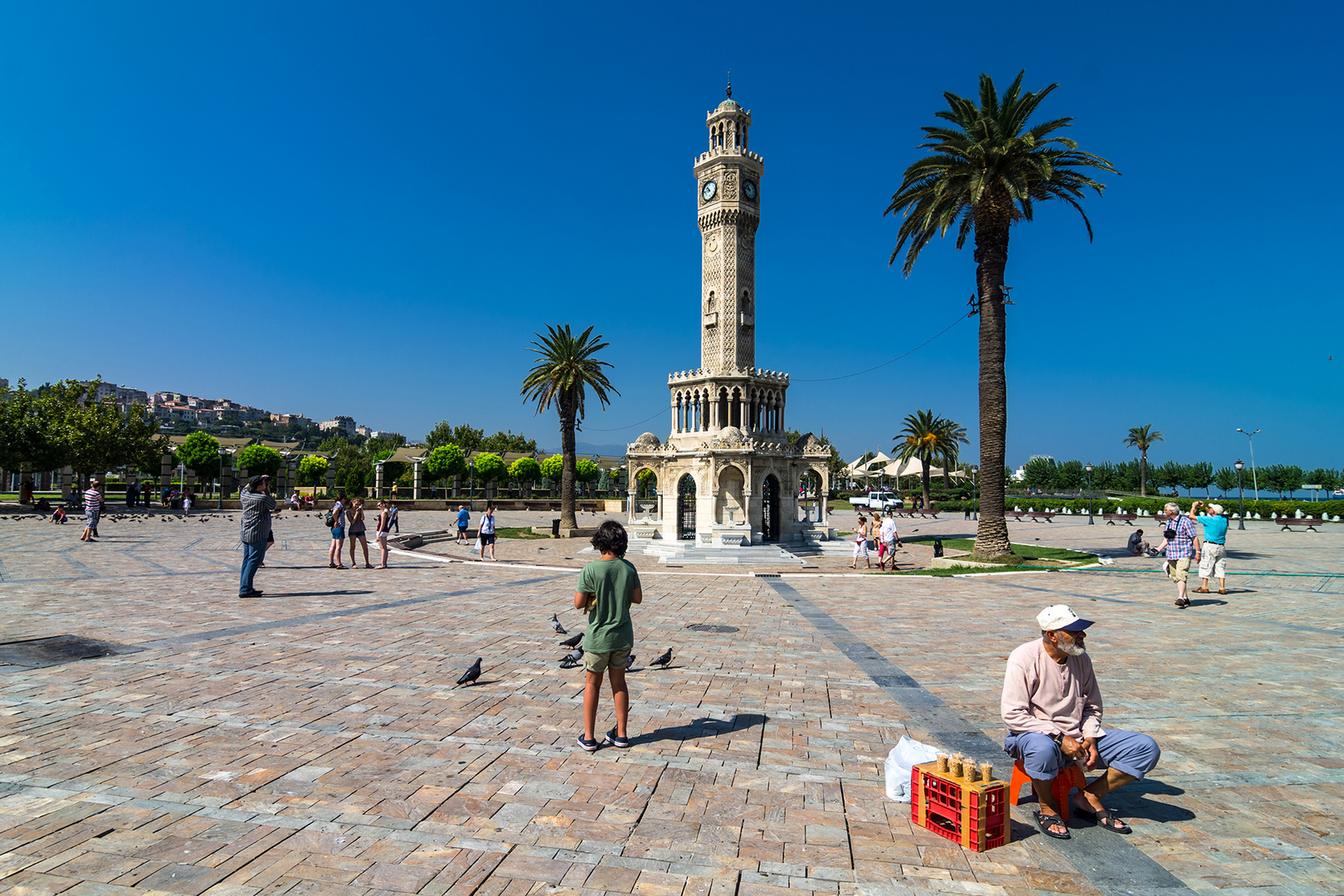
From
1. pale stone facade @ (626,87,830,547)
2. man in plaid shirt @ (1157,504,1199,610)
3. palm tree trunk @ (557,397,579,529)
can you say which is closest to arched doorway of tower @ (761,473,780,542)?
pale stone facade @ (626,87,830,547)

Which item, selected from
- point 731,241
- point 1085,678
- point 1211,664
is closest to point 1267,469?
point 731,241

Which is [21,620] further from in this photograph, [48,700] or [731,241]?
[731,241]

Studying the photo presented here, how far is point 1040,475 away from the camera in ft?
382

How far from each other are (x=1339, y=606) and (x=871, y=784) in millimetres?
13751

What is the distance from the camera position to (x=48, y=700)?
21.7 ft

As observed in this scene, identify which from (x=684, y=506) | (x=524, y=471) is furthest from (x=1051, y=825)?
(x=524, y=471)

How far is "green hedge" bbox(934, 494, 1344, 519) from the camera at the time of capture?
164 ft

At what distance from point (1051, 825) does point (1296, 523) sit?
54893 mm

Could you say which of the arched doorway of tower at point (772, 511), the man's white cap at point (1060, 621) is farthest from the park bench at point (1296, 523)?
the man's white cap at point (1060, 621)

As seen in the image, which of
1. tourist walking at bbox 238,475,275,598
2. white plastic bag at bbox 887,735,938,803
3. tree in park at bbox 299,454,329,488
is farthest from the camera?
tree in park at bbox 299,454,329,488

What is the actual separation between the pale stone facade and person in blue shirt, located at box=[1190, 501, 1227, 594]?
16268 mm

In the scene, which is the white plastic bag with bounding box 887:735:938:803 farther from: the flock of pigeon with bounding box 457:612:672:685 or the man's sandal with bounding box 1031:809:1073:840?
the flock of pigeon with bounding box 457:612:672:685

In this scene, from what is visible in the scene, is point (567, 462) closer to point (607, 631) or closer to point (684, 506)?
point (684, 506)

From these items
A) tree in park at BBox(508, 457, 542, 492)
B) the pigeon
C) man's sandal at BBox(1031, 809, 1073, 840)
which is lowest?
man's sandal at BBox(1031, 809, 1073, 840)
